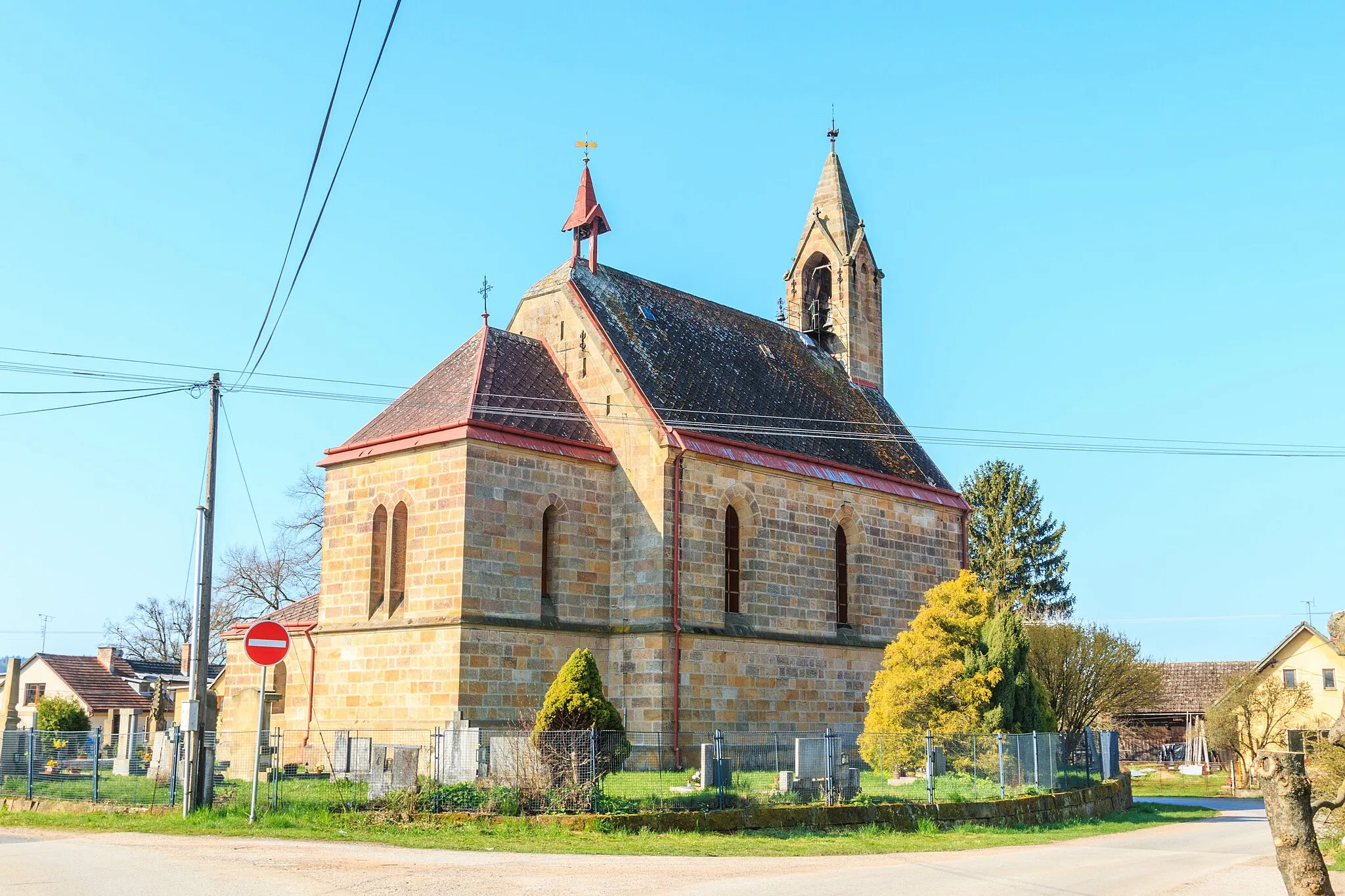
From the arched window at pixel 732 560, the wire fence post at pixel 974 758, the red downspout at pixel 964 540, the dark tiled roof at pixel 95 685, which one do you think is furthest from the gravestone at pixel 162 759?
the dark tiled roof at pixel 95 685

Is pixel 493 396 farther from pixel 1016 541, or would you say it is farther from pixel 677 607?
pixel 1016 541

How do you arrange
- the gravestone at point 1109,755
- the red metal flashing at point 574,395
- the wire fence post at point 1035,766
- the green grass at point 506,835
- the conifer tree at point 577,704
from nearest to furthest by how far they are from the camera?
1. the green grass at point 506,835
2. the conifer tree at point 577,704
3. the wire fence post at point 1035,766
4. the red metal flashing at point 574,395
5. the gravestone at point 1109,755

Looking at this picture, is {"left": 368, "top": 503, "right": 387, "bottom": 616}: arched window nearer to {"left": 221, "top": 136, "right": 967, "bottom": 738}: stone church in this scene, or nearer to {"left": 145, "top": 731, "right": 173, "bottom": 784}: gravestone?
Answer: {"left": 221, "top": 136, "right": 967, "bottom": 738}: stone church

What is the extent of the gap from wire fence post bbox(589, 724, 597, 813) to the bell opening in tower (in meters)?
23.5

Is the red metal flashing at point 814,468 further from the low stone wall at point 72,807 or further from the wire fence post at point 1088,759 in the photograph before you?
the low stone wall at point 72,807

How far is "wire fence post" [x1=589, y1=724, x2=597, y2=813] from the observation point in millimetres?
17562

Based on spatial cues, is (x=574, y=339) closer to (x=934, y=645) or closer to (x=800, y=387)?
(x=800, y=387)

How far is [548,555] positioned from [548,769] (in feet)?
29.5

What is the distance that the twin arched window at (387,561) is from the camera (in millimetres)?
25672

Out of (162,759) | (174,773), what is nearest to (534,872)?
(174,773)

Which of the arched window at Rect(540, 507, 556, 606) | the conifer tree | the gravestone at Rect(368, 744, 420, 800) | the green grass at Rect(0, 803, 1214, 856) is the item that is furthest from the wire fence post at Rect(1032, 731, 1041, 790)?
the gravestone at Rect(368, 744, 420, 800)

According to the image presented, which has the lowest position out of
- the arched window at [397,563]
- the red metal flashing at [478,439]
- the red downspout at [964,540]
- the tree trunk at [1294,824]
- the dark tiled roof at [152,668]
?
the tree trunk at [1294,824]

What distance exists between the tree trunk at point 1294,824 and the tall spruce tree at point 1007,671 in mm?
14258

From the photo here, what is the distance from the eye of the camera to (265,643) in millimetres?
17562
